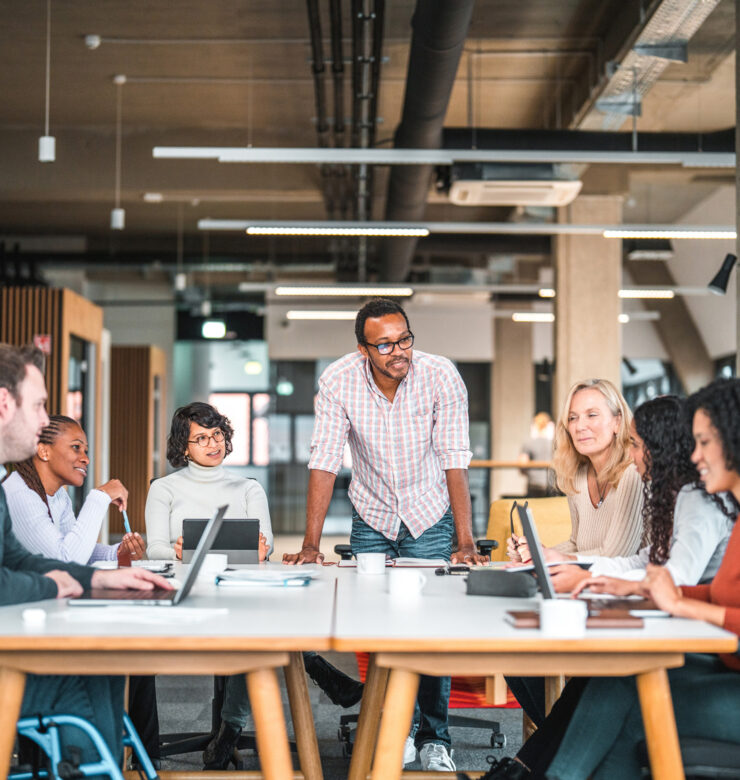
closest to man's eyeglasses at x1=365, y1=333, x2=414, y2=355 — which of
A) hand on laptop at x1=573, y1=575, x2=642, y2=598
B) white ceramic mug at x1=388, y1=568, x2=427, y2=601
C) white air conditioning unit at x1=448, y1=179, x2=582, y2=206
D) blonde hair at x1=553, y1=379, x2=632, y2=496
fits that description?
blonde hair at x1=553, y1=379, x2=632, y2=496

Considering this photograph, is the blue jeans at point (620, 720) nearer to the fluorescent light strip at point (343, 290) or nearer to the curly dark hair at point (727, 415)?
the curly dark hair at point (727, 415)

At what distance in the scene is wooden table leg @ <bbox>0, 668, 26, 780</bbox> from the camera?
1974 mm

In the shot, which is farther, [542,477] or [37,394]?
[542,477]

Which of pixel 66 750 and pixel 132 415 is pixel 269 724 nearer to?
pixel 66 750

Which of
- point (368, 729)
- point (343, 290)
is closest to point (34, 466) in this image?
point (368, 729)

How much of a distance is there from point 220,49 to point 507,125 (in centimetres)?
318

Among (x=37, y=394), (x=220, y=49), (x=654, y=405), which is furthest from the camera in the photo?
(x=220, y=49)

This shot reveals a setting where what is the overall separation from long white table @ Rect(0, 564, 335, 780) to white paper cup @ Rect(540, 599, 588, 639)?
0.42 meters

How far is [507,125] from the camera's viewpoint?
9.88m

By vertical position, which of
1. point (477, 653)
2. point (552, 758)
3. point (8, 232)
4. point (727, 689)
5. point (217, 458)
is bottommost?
point (552, 758)

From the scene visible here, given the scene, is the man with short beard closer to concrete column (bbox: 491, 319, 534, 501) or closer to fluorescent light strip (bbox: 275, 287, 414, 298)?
fluorescent light strip (bbox: 275, 287, 414, 298)

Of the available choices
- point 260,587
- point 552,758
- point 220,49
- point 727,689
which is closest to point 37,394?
point 260,587

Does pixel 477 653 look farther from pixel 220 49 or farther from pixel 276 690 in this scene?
pixel 220 49

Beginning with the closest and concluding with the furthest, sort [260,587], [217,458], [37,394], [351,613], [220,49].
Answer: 1. [351,613]
2. [37,394]
3. [260,587]
4. [217,458]
5. [220,49]
